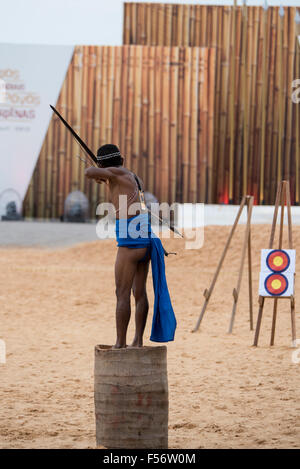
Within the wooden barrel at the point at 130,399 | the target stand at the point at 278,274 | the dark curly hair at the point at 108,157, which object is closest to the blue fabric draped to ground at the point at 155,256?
the wooden barrel at the point at 130,399

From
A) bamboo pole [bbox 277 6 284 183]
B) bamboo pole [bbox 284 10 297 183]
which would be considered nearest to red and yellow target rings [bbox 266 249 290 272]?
bamboo pole [bbox 277 6 284 183]

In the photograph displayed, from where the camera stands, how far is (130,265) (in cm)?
361

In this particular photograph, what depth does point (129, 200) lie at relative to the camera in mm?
3656

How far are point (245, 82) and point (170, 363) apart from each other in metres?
12.5

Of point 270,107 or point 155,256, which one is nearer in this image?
point 155,256

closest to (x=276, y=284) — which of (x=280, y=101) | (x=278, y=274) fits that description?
(x=278, y=274)

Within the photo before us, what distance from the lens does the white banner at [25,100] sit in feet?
53.1

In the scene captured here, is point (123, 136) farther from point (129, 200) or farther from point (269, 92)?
point (129, 200)

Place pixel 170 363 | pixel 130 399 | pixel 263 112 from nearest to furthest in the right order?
1. pixel 130 399
2. pixel 170 363
3. pixel 263 112

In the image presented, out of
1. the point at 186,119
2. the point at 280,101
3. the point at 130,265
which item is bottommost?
the point at 130,265

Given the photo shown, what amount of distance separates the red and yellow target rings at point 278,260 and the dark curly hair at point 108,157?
3598mm

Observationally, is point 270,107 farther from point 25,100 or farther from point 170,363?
point 170,363

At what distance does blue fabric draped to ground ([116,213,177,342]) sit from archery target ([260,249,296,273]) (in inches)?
134
